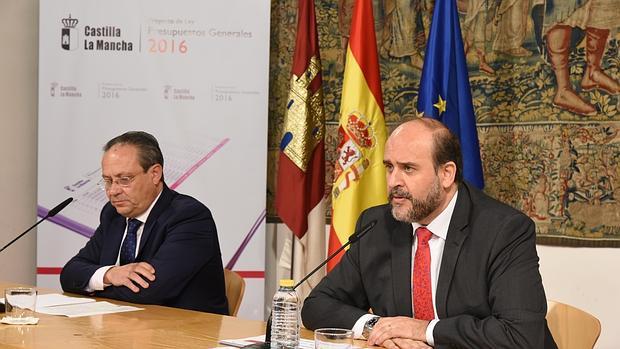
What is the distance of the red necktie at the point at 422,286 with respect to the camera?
306 centimetres

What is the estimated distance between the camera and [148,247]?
3.97 metres

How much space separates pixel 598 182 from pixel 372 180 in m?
1.11

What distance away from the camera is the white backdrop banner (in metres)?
5.27

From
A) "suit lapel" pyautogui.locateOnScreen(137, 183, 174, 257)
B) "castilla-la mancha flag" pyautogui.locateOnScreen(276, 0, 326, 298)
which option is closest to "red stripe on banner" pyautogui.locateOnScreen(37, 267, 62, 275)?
Answer: "castilla-la mancha flag" pyautogui.locateOnScreen(276, 0, 326, 298)

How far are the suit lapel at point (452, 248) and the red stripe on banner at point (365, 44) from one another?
1.81 meters

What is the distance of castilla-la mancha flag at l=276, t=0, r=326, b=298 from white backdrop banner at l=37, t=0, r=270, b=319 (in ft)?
0.89

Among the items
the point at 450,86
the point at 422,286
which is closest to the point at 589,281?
the point at 450,86

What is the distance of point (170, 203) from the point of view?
4113 mm

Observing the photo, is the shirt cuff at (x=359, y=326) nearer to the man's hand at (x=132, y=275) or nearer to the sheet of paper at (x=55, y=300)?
the man's hand at (x=132, y=275)

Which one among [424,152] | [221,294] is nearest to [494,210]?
[424,152]

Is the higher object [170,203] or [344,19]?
[344,19]

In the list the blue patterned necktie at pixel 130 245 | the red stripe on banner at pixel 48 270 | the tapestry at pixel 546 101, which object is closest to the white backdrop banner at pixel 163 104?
the red stripe on banner at pixel 48 270

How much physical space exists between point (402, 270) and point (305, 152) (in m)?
2.08

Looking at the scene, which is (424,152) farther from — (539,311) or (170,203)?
(170,203)
